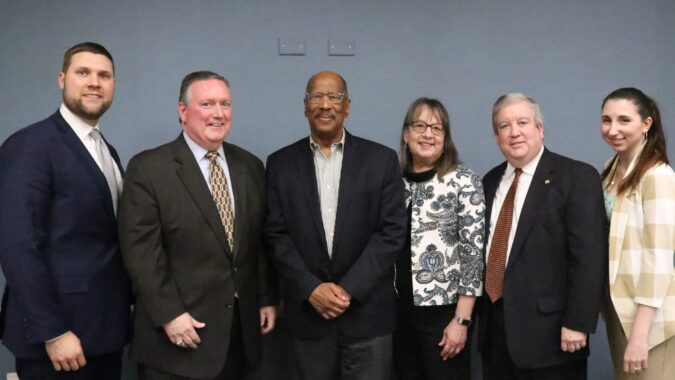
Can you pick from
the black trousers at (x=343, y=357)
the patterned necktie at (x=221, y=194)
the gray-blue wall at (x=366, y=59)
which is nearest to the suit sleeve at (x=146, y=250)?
the patterned necktie at (x=221, y=194)

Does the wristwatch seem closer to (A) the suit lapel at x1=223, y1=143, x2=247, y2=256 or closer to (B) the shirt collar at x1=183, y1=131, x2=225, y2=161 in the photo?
(A) the suit lapel at x1=223, y1=143, x2=247, y2=256

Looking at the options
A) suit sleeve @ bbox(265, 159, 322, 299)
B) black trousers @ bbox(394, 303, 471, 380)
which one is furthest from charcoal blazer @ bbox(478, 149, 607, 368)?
suit sleeve @ bbox(265, 159, 322, 299)

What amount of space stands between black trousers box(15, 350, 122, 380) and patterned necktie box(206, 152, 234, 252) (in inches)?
25.8

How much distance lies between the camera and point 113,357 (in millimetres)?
2145

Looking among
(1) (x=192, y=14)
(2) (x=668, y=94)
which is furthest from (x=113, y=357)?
(2) (x=668, y=94)

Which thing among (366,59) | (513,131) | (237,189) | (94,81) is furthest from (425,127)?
(94,81)

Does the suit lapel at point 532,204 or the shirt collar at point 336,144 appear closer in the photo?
the suit lapel at point 532,204

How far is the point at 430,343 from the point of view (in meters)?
2.28

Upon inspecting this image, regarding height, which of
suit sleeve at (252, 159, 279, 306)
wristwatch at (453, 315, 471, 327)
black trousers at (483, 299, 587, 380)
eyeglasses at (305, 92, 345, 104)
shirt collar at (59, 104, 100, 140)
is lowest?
black trousers at (483, 299, 587, 380)

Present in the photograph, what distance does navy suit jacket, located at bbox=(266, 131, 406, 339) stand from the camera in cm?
217

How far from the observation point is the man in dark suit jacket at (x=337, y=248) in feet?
7.12

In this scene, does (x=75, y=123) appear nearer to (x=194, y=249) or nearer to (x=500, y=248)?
(x=194, y=249)

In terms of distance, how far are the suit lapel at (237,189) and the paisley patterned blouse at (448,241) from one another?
70 cm

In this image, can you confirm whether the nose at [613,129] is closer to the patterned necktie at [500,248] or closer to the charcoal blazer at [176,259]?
the patterned necktie at [500,248]
